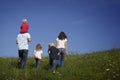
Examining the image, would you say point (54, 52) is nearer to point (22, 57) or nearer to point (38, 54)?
point (38, 54)

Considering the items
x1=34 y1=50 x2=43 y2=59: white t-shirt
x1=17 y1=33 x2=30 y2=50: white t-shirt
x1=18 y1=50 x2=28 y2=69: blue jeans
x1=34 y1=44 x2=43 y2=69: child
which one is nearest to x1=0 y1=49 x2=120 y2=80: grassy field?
x1=18 y1=50 x2=28 y2=69: blue jeans

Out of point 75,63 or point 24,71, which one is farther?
point 75,63

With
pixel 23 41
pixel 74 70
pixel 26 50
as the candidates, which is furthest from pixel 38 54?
pixel 74 70

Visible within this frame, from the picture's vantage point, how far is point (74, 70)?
20750 millimetres

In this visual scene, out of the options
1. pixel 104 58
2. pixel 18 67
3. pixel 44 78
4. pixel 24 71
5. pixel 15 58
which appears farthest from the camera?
pixel 15 58

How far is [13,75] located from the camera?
20.2 metres

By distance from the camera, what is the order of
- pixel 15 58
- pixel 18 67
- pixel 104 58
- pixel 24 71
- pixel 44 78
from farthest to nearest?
1. pixel 15 58
2. pixel 104 58
3. pixel 18 67
4. pixel 24 71
5. pixel 44 78

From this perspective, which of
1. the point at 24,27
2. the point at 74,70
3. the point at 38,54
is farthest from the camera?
the point at 38,54

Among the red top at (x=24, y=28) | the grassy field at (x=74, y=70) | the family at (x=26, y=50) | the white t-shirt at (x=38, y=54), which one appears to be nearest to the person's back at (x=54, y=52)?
the family at (x=26, y=50)

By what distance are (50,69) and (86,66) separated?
235cm

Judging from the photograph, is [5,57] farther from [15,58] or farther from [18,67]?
[18,67]

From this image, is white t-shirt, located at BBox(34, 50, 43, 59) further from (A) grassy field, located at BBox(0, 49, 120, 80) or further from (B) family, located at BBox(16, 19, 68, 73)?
(A) grassy field, located at BBox(0, 49, 120, 80)

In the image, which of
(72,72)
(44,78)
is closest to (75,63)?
(72,72)

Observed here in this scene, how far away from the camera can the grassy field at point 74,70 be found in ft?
63.3
